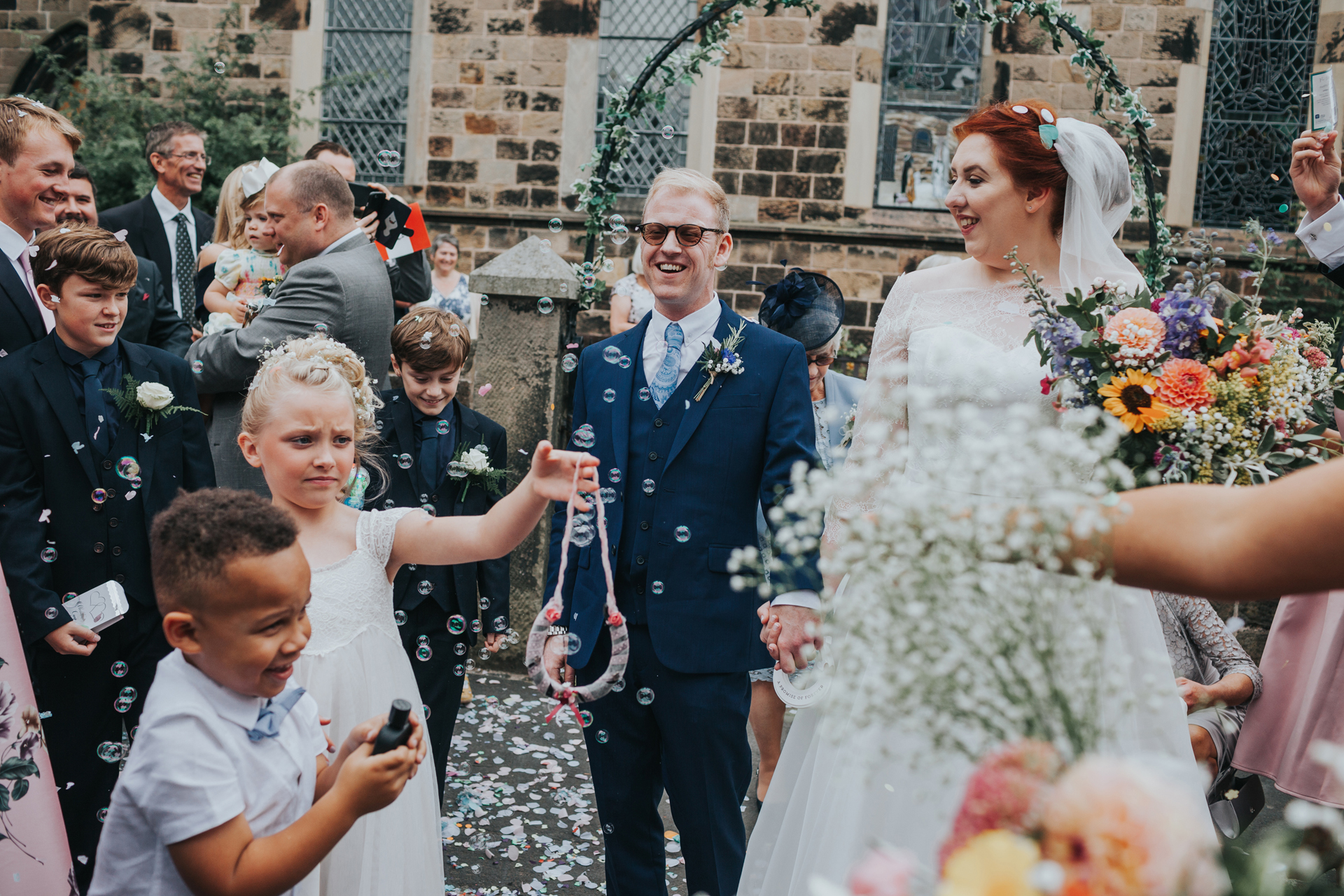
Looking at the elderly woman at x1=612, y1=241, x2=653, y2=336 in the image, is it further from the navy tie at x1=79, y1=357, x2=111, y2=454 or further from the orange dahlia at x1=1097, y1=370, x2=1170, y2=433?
the orange dahlia at x1=1097, y1=370, x2=1170, y2=433

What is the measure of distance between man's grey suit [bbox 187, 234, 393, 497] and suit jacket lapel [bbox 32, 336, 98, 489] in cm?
50

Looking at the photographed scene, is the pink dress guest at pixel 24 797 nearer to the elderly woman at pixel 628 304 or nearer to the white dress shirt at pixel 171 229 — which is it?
the white dress shirt at pixel 171 229

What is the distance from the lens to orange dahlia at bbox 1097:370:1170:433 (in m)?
2.26

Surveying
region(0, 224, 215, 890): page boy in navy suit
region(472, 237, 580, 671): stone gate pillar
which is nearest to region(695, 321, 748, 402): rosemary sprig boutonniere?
region(0, 224, 215, 890): page boy in navy suit

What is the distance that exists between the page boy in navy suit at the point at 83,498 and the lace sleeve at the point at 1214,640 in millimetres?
3371

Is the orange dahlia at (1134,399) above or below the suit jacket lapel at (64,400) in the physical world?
above

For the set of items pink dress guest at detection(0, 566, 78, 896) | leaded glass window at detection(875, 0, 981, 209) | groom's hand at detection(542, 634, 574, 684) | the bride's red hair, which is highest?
leaded glass window at detection(875, 0, 981, 209)

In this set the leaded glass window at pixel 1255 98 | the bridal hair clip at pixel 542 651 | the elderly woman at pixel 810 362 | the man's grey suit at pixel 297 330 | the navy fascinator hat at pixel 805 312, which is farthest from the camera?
the leaded glass window at pixel 1255 98

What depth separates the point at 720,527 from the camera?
3.16m

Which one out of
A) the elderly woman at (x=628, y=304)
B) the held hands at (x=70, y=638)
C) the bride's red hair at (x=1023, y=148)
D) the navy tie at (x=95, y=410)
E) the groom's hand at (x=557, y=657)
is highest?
the bride's red hair at (x=1023, y=148)

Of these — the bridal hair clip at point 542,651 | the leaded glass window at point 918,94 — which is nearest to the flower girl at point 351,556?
the bridal hair clip at point 542,651

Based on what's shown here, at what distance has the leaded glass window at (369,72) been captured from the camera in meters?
11.9

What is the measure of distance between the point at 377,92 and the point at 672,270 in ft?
32.6

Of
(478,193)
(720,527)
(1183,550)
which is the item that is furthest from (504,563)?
(478,193)
